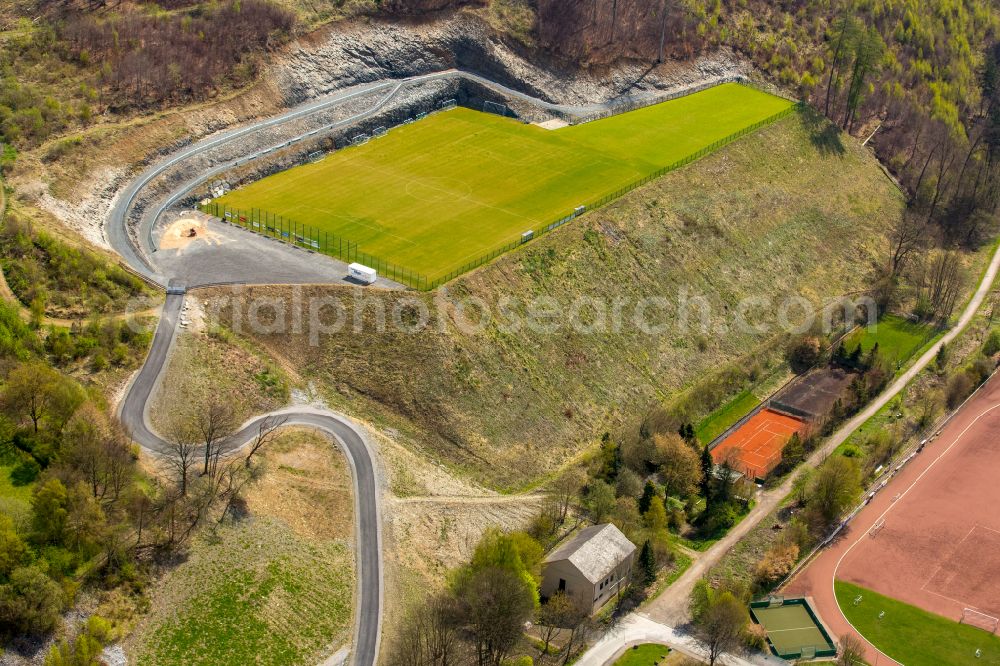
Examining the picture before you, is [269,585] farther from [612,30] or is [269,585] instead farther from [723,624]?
[612,30]

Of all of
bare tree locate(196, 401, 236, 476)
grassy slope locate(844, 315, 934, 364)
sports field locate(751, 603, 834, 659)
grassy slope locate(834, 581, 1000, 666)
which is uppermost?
bare tree locate(196, 401, 236, 476)

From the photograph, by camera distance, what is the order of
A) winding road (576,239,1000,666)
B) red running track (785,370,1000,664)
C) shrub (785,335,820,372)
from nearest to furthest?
winding road (576,239,1000,666) → red running track (785,370,1000,664) → shrub (785,335,820,372)

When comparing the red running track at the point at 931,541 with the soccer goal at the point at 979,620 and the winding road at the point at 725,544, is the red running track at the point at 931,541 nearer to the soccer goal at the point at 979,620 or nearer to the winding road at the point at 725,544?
the soccer goal at the point at 979,620

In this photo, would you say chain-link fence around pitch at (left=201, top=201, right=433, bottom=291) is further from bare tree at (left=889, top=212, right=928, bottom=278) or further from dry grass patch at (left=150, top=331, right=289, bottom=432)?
bare tree at (left=889, top=212, right=928, bottom=278)

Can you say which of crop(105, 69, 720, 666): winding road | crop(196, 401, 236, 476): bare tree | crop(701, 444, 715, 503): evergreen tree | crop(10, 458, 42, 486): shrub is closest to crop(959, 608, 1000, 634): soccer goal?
crop(701, 444, 715, 503): evergreen tree

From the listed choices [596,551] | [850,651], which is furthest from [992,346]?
[596,551]

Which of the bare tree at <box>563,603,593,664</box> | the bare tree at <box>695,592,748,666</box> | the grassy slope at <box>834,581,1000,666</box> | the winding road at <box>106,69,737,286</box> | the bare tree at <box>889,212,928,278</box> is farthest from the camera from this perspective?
the bare tree at <box>889,212,928,278</box>

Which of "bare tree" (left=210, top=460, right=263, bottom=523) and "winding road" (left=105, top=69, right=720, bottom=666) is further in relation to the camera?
"bare tree" (left=210, top=460, right=263, bottom=523)
